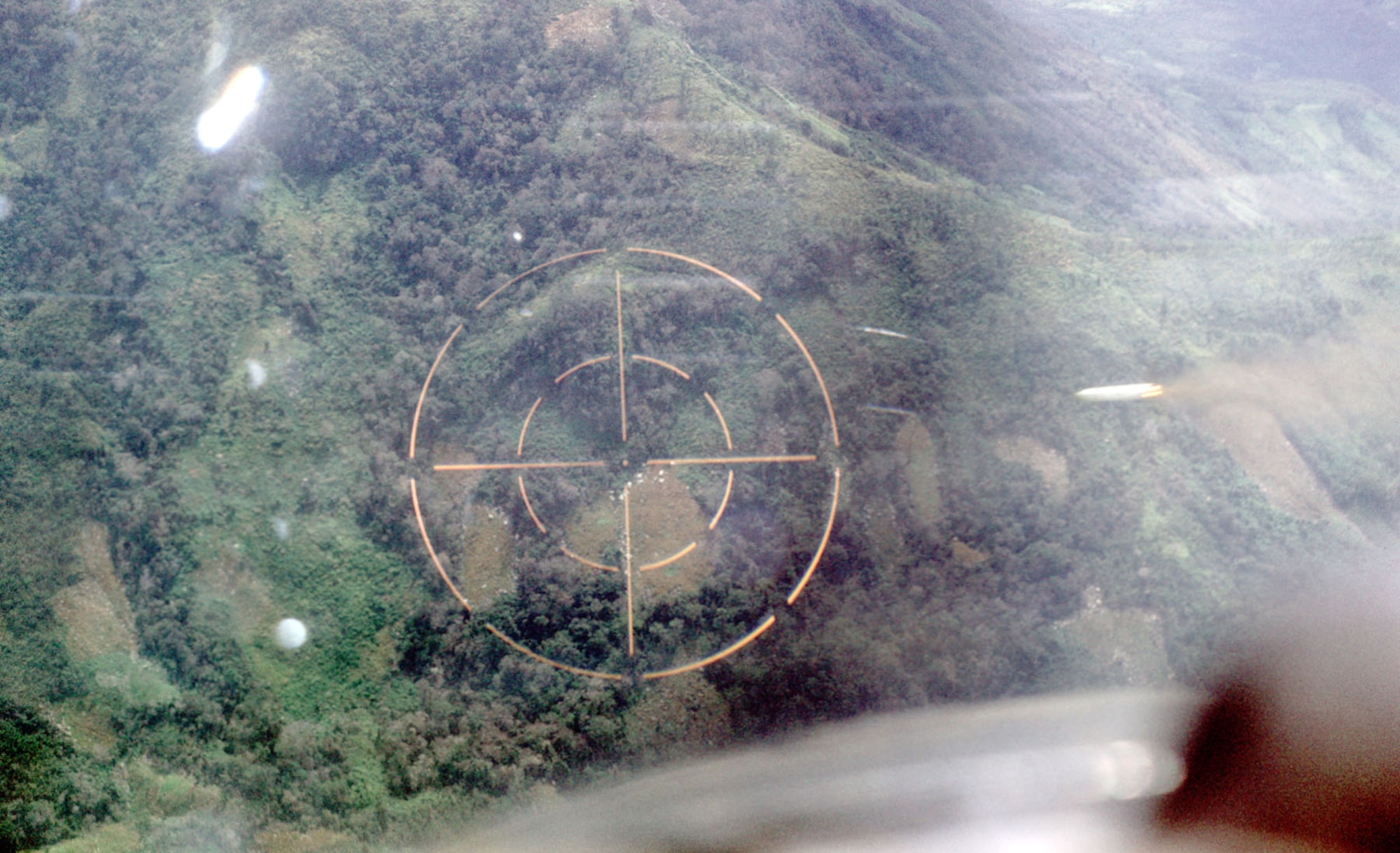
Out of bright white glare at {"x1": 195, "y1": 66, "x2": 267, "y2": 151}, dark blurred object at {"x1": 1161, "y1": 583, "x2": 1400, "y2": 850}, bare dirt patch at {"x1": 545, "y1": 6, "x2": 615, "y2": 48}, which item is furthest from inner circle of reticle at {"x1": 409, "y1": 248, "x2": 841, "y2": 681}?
bright white glare at {"x1": 195, "y1": 66, "x2": 267, "y2": 151}

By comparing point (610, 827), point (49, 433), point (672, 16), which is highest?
point (672, 16)

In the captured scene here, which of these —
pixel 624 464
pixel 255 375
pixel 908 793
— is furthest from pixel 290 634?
pixel 908 793

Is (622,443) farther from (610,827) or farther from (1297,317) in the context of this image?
(1297,317)

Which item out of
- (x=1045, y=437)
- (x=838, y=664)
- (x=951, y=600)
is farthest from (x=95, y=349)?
(x=1045, y=437)

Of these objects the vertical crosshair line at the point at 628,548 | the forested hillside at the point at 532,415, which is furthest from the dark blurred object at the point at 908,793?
the vertical crosshair line at the point at 628,548

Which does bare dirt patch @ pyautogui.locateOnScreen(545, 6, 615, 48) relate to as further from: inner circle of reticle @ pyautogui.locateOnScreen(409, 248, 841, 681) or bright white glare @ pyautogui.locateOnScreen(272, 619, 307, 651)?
bright white glare @ pyautogui.locateOnScreen(272, 619, 307, 651)

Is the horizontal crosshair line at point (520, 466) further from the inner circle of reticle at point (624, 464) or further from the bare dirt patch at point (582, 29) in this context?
the bare dirt patch at point (582, 29)
